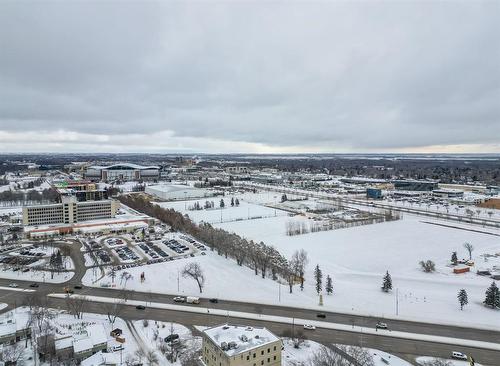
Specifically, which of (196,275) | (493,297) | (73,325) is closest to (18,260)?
(73,325)

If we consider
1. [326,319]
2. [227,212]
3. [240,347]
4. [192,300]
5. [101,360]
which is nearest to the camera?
[240,347]

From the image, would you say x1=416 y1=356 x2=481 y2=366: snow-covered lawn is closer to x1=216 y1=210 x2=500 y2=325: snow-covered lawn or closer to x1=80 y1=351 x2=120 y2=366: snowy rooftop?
x1=216 y1=210 x2=500 y2=325: snow-covered lawn

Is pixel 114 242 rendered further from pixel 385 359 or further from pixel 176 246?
pixel 385 359

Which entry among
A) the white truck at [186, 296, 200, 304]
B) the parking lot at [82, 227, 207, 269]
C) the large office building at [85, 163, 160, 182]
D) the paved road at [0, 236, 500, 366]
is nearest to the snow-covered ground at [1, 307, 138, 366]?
the paved road at [0, 236, 500, 366]

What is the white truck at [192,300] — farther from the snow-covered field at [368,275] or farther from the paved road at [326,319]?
the snow-covered field at [368,275]

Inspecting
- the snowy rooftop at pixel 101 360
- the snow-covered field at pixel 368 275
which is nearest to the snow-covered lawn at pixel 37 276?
the snow-covered field at pixel 368 275
